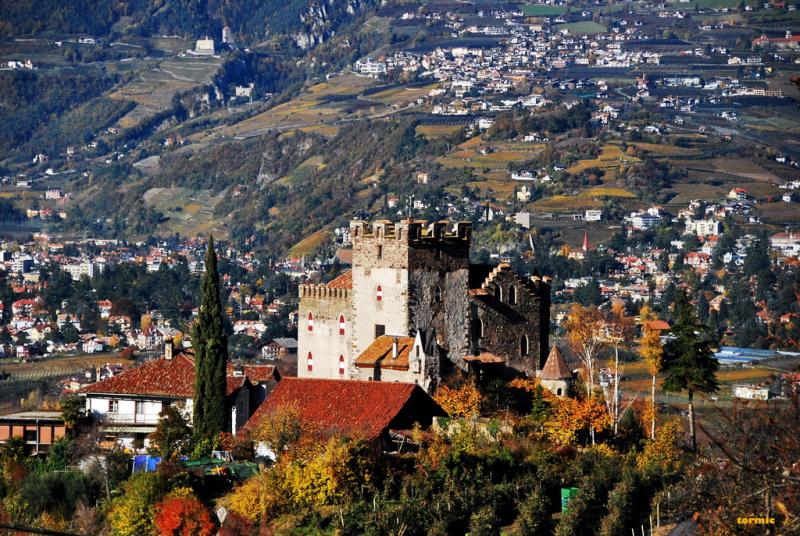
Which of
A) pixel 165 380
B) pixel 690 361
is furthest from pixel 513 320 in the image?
pixel 165 380

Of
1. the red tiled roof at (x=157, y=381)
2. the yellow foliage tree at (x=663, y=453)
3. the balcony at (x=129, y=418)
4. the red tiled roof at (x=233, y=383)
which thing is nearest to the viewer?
the yellow foliage tree at (x=663, y=453)

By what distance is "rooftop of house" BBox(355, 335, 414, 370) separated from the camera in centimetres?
6762

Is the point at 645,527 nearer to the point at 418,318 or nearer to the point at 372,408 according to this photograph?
the point at 372,408

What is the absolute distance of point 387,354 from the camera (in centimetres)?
6838

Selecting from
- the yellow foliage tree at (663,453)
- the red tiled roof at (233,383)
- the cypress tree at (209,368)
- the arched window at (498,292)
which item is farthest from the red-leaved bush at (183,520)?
the arched window at (498,292)

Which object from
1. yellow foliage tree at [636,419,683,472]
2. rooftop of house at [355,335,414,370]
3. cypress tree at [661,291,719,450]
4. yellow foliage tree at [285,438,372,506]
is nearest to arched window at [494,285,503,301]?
rooftop of house at [355,335,414,370]

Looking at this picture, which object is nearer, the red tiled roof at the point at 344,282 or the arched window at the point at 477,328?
the arched window at the point at 477,328

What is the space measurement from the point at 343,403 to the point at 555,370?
9.92 metres

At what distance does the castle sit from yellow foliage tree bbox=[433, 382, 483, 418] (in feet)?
3.18

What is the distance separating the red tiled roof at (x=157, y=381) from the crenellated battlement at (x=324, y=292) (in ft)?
17.9

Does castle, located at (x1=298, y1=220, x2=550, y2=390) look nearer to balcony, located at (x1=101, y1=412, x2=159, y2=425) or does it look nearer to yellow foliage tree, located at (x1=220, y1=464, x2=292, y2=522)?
balcony, located at (x1=101, y1=412, x2=159, y2=425)

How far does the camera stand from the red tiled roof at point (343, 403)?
204ft

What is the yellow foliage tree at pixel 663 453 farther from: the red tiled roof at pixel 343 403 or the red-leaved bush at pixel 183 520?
the red-leaved bush at pixel 183 520

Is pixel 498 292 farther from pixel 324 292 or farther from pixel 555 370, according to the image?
pixel 324 292
